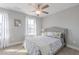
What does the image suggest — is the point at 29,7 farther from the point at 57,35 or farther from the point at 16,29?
the point at 57,35

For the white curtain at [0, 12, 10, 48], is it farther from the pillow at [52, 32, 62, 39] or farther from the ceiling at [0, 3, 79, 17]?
the pillow at [52, 32, 62, 39]

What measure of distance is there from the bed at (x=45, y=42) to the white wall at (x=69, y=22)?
0.34ft

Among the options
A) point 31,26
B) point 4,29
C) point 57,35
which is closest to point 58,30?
point 57,35

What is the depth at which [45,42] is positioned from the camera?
1.43 meters

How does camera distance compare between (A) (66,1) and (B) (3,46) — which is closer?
(A) (66,1)

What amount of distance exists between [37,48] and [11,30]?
0.61 metres

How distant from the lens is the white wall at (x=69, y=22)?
133 cm

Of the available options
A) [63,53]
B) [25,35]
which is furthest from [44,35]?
[63,53]

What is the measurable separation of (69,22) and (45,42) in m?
0.59

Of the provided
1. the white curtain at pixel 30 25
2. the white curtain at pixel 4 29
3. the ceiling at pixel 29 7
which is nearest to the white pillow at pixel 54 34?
the white curtain at pixel 30 25

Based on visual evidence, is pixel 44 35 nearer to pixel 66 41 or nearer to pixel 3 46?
pixel 66 41

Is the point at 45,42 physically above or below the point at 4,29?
below

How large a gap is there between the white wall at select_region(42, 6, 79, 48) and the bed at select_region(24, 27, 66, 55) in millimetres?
104

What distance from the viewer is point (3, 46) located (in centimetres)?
133
